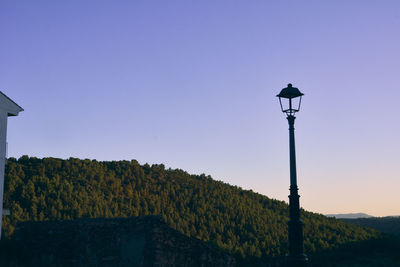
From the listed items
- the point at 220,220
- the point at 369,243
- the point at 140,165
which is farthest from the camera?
the point at 140,165

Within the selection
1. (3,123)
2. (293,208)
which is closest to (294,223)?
(293,208)

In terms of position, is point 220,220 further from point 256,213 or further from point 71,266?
point 71,266

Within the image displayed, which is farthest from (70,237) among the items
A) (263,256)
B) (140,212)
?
(140,212)

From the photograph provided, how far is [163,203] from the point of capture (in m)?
77.5

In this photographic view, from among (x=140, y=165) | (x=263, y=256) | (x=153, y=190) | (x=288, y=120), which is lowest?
(x=263, y=256)

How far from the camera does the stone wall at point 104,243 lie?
18359mm

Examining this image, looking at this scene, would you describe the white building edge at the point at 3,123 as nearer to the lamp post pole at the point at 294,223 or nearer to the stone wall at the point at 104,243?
the stone wall at the point at 104,243

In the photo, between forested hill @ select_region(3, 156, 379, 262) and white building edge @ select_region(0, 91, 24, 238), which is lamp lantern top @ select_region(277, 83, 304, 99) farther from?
forested hill @ select_region(3, 156, 379, 262)

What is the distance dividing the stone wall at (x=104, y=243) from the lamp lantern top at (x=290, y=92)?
8205 millimetres

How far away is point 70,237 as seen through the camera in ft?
62.6

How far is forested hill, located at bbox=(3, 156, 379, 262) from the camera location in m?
57.8

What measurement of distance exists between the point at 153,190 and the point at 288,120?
71.6 metres

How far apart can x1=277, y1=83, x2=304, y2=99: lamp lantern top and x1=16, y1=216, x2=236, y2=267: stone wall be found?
821 cm

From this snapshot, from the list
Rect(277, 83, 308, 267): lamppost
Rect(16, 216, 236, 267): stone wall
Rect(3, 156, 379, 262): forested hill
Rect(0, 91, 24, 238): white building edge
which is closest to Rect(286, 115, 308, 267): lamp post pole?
Rect(277, 83, 308, 267): lamppost
